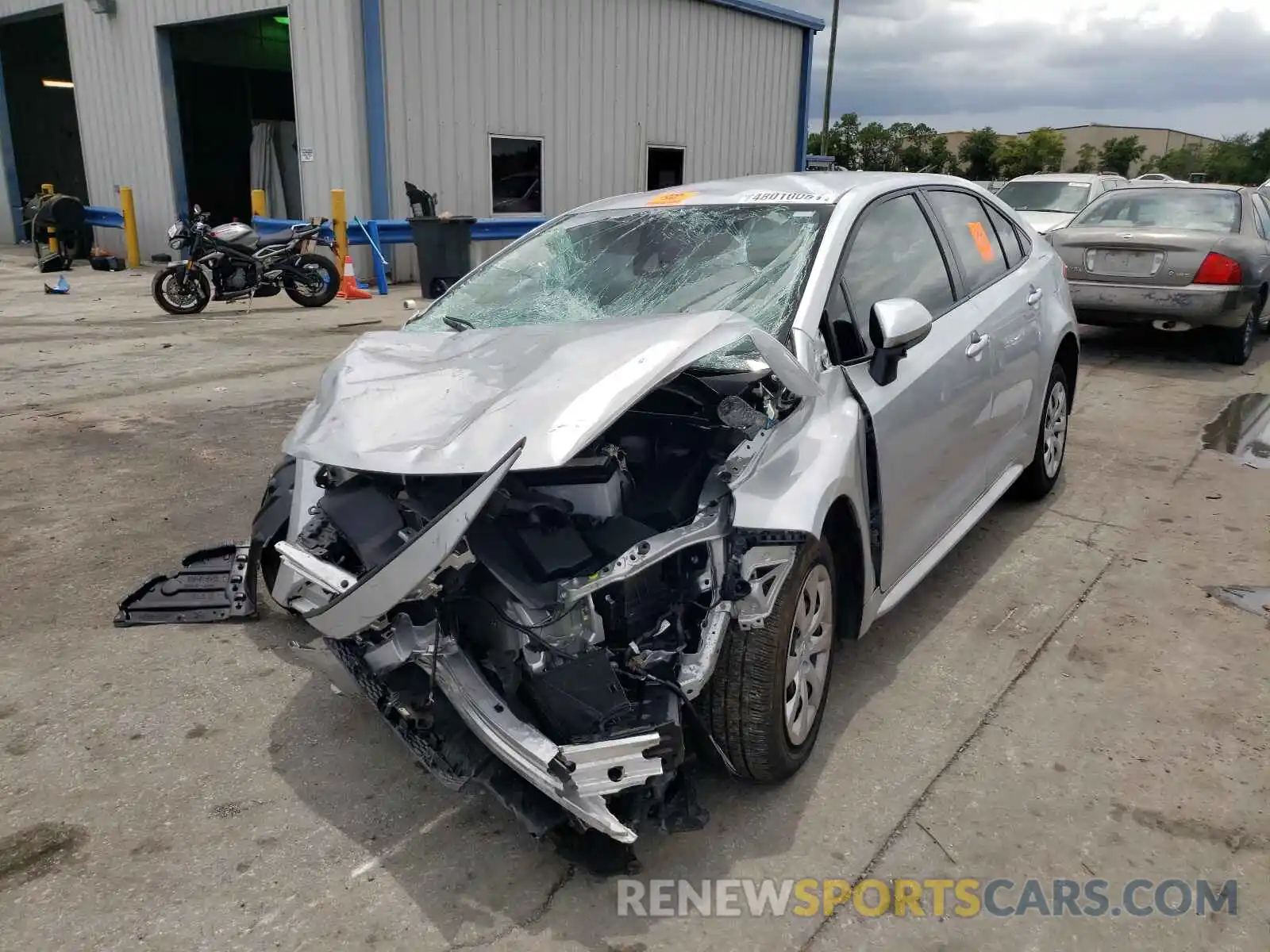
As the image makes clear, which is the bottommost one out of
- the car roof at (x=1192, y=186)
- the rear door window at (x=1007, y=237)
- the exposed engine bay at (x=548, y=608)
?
the exposed engine bay at (x=548, y=608)

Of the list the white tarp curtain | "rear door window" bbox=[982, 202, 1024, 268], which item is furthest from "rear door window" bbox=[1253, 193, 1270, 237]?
the white tarp curtain

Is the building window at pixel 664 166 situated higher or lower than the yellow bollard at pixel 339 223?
higher

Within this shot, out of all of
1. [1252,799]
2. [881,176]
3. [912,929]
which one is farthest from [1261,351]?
[912,929]

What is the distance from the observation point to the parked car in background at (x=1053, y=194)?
12445 millimetres

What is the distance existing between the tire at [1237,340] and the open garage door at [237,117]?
1563cm

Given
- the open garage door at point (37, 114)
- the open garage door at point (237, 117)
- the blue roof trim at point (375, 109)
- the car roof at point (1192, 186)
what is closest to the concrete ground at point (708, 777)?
the car roof at point (1192, 186)

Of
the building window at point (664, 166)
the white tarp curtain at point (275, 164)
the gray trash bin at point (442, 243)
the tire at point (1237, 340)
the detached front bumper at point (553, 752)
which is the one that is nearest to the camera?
the detached front bumper at point (553, 752)

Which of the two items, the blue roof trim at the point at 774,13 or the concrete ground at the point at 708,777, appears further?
the blue roof trim at the point at 774,13

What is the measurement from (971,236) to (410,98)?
11.1 meters

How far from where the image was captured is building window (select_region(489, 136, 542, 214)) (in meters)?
15.0

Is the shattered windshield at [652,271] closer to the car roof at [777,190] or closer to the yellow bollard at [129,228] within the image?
the car roof at [777,190]

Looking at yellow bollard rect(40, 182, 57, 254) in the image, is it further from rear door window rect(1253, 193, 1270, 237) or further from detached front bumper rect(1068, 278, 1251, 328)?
rear door window rect(1253, 193, 1270, 237)

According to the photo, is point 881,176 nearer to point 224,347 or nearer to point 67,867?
point 67,867

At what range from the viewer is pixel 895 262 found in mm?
3678
